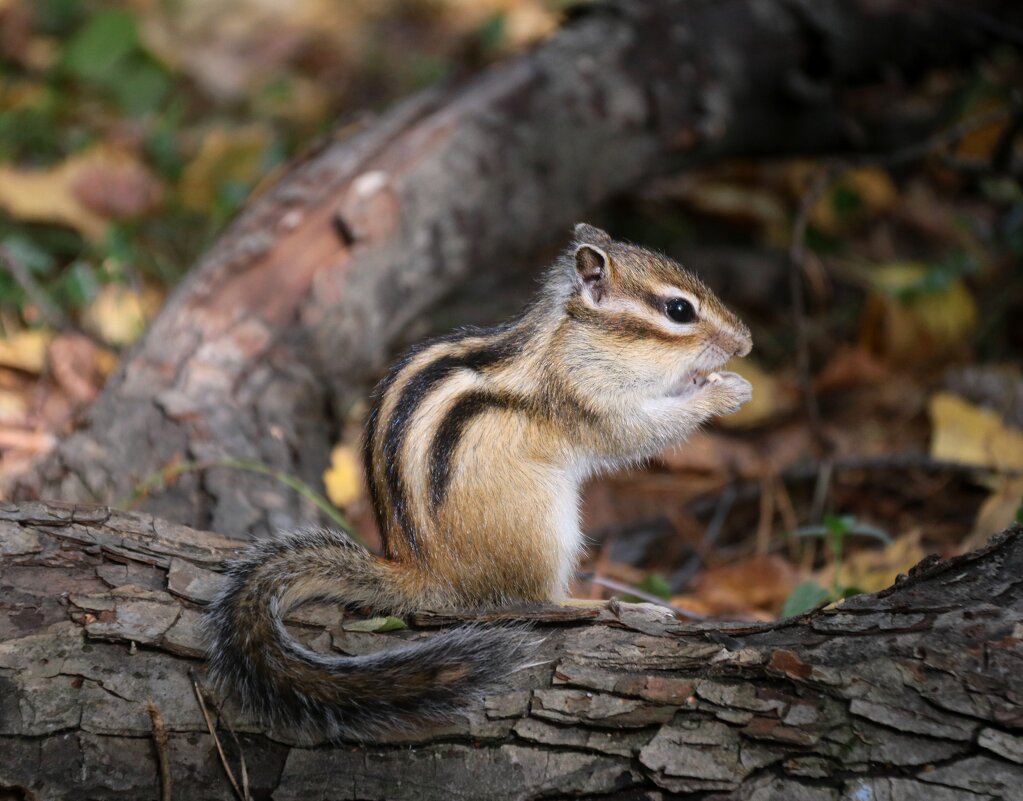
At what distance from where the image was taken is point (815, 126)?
5.39m

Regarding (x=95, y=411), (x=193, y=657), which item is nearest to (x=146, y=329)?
(x=95, y=411)

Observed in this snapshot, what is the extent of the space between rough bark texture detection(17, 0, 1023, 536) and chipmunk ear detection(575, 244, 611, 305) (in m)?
1.09

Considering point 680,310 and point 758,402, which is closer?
point 680,310

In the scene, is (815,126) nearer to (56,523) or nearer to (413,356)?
(413,356)

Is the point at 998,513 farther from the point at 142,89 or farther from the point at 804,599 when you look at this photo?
the point at 142,89

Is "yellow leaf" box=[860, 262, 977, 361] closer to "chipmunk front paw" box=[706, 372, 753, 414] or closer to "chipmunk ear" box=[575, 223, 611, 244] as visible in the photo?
"chipmunk front paw" box=[706, 372, 753, 414]

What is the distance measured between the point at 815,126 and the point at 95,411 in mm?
3905

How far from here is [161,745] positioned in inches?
74.0

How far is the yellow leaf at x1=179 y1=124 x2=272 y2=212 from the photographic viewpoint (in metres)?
5.52

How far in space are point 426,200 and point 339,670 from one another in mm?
2460

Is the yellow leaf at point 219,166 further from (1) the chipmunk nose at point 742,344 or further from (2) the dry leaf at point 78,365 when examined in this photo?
A: (1) the chipmunk nose at point 742,344

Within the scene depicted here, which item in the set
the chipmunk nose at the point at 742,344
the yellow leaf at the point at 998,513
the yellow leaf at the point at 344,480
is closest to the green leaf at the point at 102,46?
the yellow leaf at the point at 344,480

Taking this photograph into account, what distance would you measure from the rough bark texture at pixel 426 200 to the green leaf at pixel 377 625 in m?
0.87

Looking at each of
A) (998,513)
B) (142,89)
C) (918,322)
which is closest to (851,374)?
(918,322)
